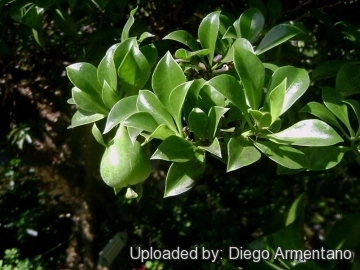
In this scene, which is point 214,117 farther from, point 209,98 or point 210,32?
point 210,32

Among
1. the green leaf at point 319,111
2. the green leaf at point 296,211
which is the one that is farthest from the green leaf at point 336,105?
the green leaf at point 296,211

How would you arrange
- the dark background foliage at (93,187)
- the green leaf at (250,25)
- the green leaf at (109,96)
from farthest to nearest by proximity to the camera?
the dark background foliage at (93,187), the green leaf at (250,25), the green leaf at (109,96)

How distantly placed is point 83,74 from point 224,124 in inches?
9.5

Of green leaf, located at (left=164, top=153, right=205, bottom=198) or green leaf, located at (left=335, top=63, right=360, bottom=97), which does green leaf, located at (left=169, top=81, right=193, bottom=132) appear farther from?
green leaf, located at (left=335, top=63, right=360, bottom=97)

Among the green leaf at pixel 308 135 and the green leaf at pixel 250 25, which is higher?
the green leaf at pixel 250 25

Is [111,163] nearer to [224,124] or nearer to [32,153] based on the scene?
[224,124]

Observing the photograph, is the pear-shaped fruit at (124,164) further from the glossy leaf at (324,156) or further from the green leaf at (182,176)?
the glossy leaf at (324,156)

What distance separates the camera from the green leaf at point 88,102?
778 mm

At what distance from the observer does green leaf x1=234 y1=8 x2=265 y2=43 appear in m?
0.84

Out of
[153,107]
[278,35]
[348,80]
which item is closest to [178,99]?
[153,107]

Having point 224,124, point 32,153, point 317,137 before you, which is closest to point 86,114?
point 224,124

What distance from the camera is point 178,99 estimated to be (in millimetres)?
675

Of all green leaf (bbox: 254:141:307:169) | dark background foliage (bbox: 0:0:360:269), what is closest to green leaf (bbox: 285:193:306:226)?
dark background foliage (bbox: 0:0:360:269)

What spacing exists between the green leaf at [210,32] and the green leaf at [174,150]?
0.63ft
